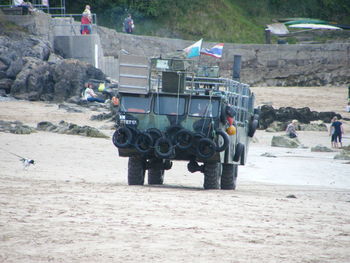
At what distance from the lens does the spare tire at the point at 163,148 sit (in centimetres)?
1323

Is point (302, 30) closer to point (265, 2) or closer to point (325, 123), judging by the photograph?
point (265, 2)

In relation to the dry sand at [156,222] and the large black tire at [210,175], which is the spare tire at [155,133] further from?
the dry sand at [156,222]

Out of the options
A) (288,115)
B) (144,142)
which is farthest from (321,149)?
(144,142)

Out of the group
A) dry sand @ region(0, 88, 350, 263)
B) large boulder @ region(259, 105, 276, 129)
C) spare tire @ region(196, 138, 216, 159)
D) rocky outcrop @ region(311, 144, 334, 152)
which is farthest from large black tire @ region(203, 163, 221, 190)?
large boulder @ region(259, 105, 276, 129)

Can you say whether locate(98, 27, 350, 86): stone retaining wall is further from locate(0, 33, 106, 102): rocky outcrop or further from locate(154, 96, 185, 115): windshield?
locate(154, 96, 185, 115): windshield

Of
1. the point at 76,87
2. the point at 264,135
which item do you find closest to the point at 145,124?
the point at 264,135

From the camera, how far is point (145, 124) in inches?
539

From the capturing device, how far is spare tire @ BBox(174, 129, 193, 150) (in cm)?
1334

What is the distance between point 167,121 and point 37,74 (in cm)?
1945

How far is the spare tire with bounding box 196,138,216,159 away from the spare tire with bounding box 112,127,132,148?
1.22 meters

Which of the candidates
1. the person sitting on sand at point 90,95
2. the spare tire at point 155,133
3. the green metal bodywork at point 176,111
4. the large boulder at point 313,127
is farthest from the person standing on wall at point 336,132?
the spare tire at point 155,133

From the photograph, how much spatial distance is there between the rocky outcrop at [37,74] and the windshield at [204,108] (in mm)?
18613

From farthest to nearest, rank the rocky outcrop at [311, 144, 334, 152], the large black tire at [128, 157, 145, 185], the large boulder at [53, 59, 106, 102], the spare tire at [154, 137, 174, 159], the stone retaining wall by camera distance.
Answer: the stone retaining wall, the large boulder at [53, 59, 106, 102], the rocky outcrop at [311, 144, 334, 152], the large black tire at [128, 157, 145, 185], the spare tire at [154, 137, 174, 159]

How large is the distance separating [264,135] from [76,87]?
27.2 feet
